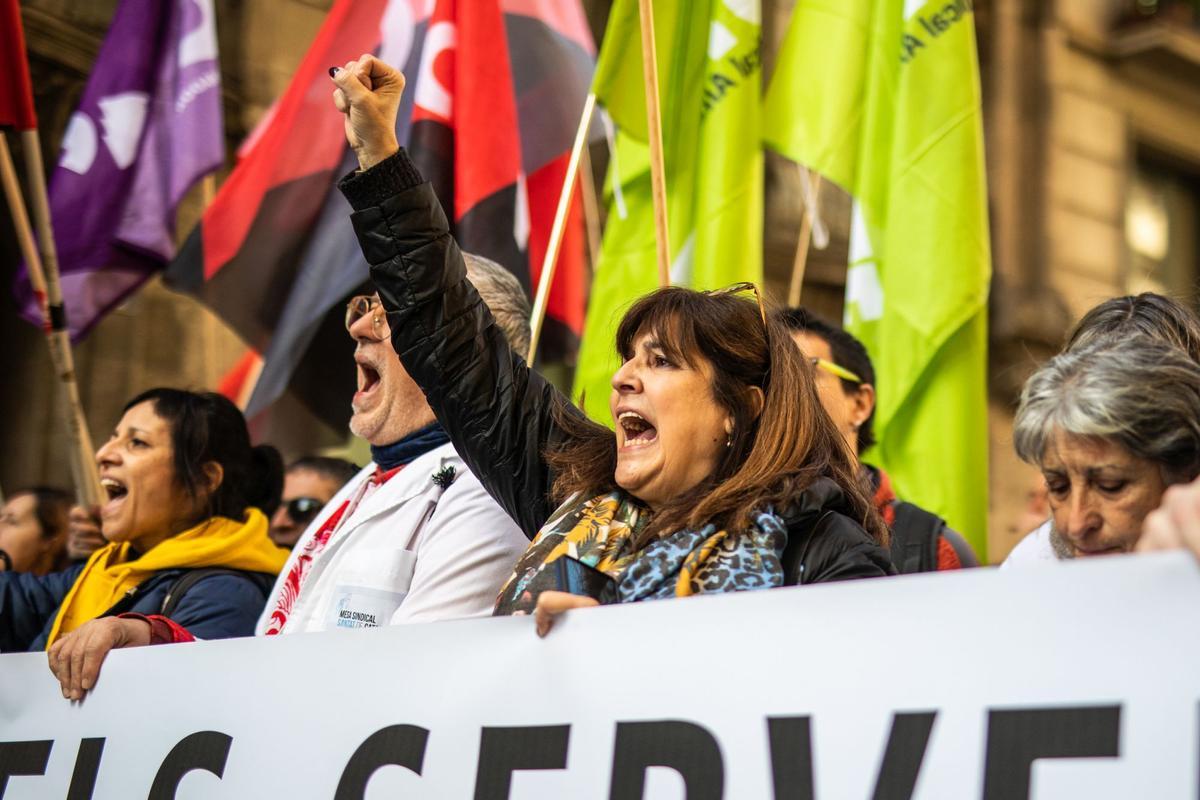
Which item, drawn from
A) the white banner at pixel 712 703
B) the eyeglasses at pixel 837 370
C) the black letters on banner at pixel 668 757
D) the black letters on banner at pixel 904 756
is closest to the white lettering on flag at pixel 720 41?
the eyeglasses at pixel 837 370

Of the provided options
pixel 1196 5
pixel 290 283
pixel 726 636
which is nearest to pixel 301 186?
pixel 290 283

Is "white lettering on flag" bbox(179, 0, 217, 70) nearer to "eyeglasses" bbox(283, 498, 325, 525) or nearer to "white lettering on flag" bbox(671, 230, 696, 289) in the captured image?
"eyeglasses" bbox(283, 498, 325, 525)

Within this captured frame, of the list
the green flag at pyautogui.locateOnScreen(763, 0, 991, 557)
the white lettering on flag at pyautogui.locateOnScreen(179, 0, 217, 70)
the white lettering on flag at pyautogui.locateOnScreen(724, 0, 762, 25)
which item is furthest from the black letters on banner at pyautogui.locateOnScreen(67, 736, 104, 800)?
the white lettering on flag at pyautogui.locateOnScreen(179, 0, 217, 70)

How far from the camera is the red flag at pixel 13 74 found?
14.5 feet

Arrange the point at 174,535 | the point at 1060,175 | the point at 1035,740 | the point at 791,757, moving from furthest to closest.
Answer: the point at 1060,175 < the point at 174,535 < the point at 791,757 < the point at 1035,740

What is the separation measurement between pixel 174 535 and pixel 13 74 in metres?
1.60

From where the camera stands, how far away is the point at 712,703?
6.70ft

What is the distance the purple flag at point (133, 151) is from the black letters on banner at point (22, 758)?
2768mm

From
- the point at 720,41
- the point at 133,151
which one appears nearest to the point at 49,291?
the point at 133,151

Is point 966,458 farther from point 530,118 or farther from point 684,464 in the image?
point 684,464

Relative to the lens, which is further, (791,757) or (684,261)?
(684,261)

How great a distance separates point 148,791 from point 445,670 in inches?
23.9

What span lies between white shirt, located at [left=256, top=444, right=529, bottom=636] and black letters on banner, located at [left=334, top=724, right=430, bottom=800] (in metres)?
0.46

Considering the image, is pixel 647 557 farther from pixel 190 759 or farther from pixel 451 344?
pixel 190 759
